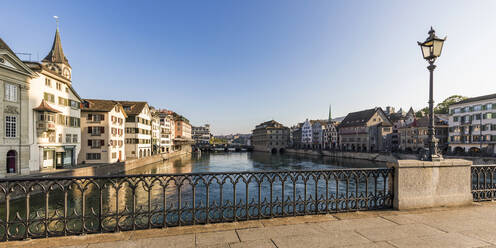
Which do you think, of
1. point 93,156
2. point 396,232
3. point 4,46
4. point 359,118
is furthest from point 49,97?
point 359,118

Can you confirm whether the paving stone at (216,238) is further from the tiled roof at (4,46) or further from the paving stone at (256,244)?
the tiled roof at (4,46)

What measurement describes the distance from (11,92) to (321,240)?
115 ft

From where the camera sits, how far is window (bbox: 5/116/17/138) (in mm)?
25222

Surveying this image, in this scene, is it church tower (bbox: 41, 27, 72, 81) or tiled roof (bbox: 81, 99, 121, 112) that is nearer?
tiled roof (bbox: 81, 99, 121, 112)

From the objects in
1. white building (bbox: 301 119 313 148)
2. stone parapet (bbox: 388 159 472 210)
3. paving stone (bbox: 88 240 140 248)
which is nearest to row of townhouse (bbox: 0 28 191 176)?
paving stone (bbox: 88 240 140 248)

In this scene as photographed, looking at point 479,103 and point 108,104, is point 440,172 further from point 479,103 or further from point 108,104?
point 479,103

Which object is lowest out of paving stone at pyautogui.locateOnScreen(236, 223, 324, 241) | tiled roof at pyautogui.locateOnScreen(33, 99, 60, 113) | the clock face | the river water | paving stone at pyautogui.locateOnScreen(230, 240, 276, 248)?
the river water

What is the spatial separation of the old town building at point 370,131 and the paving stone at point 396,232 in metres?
87.5

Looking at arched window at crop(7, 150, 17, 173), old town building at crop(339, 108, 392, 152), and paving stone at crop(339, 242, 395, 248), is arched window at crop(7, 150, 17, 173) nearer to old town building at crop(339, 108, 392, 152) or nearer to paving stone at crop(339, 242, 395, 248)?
paving stone at crop(339, 242, 395, 248)

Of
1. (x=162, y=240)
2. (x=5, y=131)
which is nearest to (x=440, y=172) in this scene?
(x=162, y=240)

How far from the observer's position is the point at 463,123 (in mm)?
58719

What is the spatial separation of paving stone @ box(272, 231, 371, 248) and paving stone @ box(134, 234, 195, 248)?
5.01 feet

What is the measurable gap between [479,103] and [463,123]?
602cm

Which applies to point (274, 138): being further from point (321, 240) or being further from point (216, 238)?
point (216, 238)
